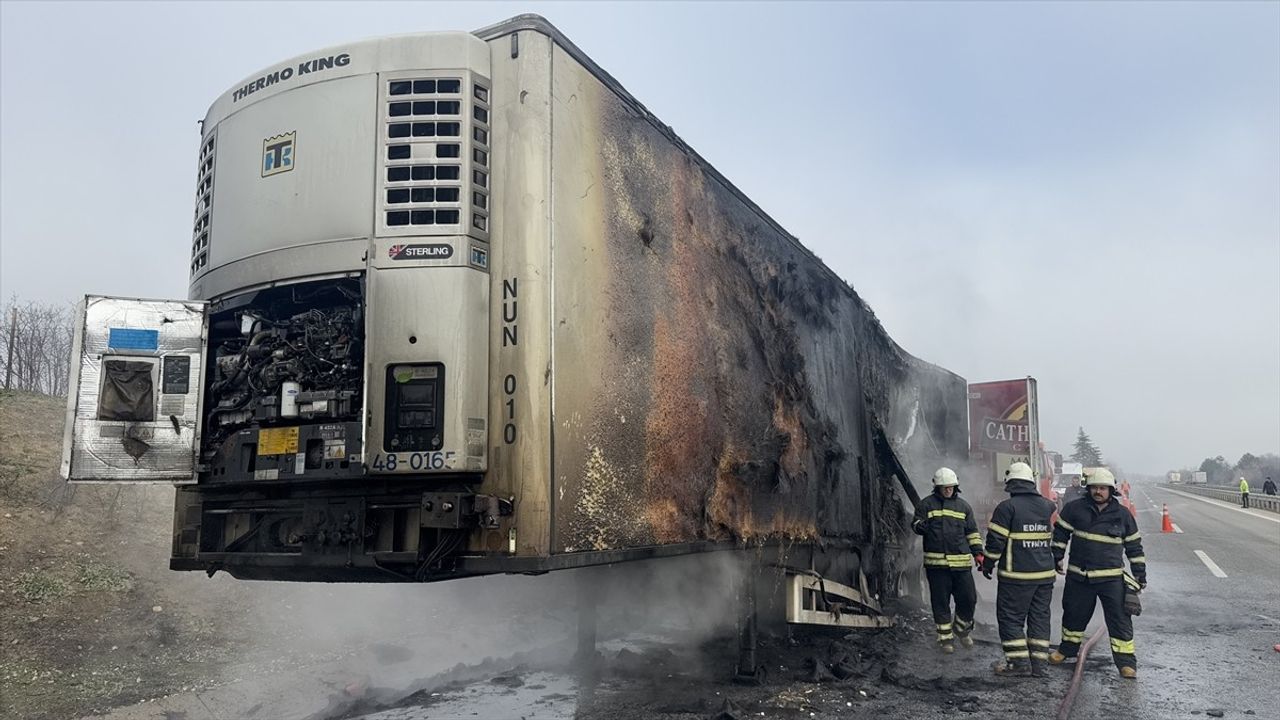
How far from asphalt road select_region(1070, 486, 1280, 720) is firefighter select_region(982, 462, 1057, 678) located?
48 cm

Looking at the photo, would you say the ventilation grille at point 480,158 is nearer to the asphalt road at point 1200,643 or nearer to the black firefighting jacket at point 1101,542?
the asphalt road at point 1200,643

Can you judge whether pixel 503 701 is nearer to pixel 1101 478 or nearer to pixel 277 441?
pixel 277 441

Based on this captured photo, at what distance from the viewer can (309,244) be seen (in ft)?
13.8

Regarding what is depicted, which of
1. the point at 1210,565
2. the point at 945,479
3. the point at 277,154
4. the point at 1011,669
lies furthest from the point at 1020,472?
the point at 1210,565

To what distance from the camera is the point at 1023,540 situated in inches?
287

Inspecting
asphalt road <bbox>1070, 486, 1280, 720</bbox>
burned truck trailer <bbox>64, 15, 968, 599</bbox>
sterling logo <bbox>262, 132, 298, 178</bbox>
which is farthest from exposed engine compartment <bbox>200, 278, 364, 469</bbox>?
asphalt road <bbox>1070, 486, 1280, 720</bbox>

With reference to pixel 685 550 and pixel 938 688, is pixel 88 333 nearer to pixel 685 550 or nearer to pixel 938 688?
pixel 685 550

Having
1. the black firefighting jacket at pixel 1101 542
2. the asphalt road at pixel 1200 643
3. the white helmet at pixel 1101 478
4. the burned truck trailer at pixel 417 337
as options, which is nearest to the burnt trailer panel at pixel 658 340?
the burned truck trailer at pixel 417 337

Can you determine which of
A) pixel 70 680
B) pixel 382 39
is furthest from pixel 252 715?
pixel 382 39

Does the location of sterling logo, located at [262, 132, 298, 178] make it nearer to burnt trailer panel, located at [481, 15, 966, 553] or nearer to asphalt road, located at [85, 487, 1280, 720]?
burnt trailer panel, located at [481, 15, 966, 553]

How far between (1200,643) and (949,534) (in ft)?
8.98

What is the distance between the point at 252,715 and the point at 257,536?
2.75 meters

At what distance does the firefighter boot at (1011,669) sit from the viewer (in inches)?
273

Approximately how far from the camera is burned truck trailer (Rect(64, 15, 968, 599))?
154 inches
